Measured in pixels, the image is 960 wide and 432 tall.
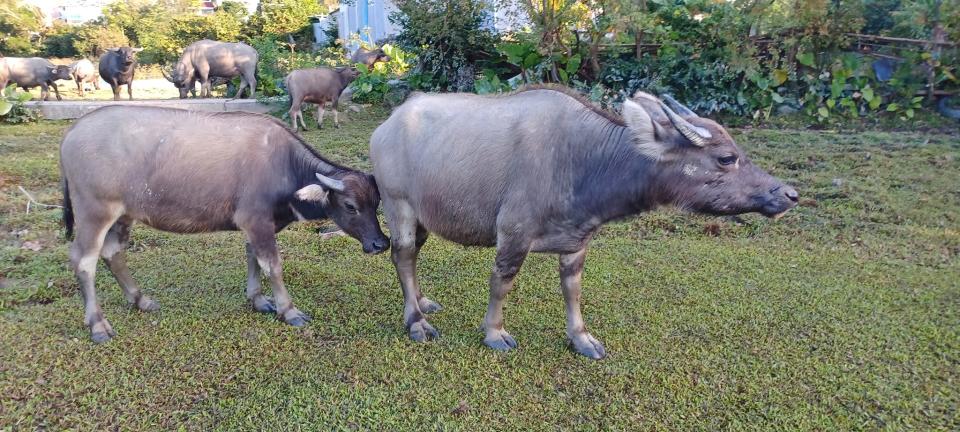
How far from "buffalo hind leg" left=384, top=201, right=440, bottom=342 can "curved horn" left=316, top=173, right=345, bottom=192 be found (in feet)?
1.21

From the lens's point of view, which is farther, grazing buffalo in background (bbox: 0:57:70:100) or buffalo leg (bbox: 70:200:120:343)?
grazing buffalo in background (bbox: 0:57:70:100)

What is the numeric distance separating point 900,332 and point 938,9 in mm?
9337

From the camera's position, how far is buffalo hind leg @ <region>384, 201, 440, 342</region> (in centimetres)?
423

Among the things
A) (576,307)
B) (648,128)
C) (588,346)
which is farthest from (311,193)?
(648,128)

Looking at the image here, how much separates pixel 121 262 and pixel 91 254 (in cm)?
42

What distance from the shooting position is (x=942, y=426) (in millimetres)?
3213

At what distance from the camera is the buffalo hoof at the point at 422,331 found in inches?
166

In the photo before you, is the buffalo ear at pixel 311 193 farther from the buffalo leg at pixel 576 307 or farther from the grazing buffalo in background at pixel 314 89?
the grazing buffalo in background at pixel 314 89

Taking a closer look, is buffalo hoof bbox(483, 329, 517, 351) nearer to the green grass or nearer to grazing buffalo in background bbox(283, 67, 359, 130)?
the green grass

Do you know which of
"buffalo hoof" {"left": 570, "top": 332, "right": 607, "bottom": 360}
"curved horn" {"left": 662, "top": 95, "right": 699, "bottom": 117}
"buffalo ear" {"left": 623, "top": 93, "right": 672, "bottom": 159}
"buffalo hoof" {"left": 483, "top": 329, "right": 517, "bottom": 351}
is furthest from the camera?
"buffalo hoof" {"left": 483, "top": 329, "right": 517, "bottom": 351}

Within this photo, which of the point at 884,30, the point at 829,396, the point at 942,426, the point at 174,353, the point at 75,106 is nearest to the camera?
the point at 942,426

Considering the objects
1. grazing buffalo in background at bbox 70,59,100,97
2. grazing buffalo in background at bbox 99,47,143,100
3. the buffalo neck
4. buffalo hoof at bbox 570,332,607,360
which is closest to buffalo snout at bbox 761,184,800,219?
the buffalo neck

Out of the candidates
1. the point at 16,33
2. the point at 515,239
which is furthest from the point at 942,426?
the point at 16,33

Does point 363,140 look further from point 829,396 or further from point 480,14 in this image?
point 829,396
